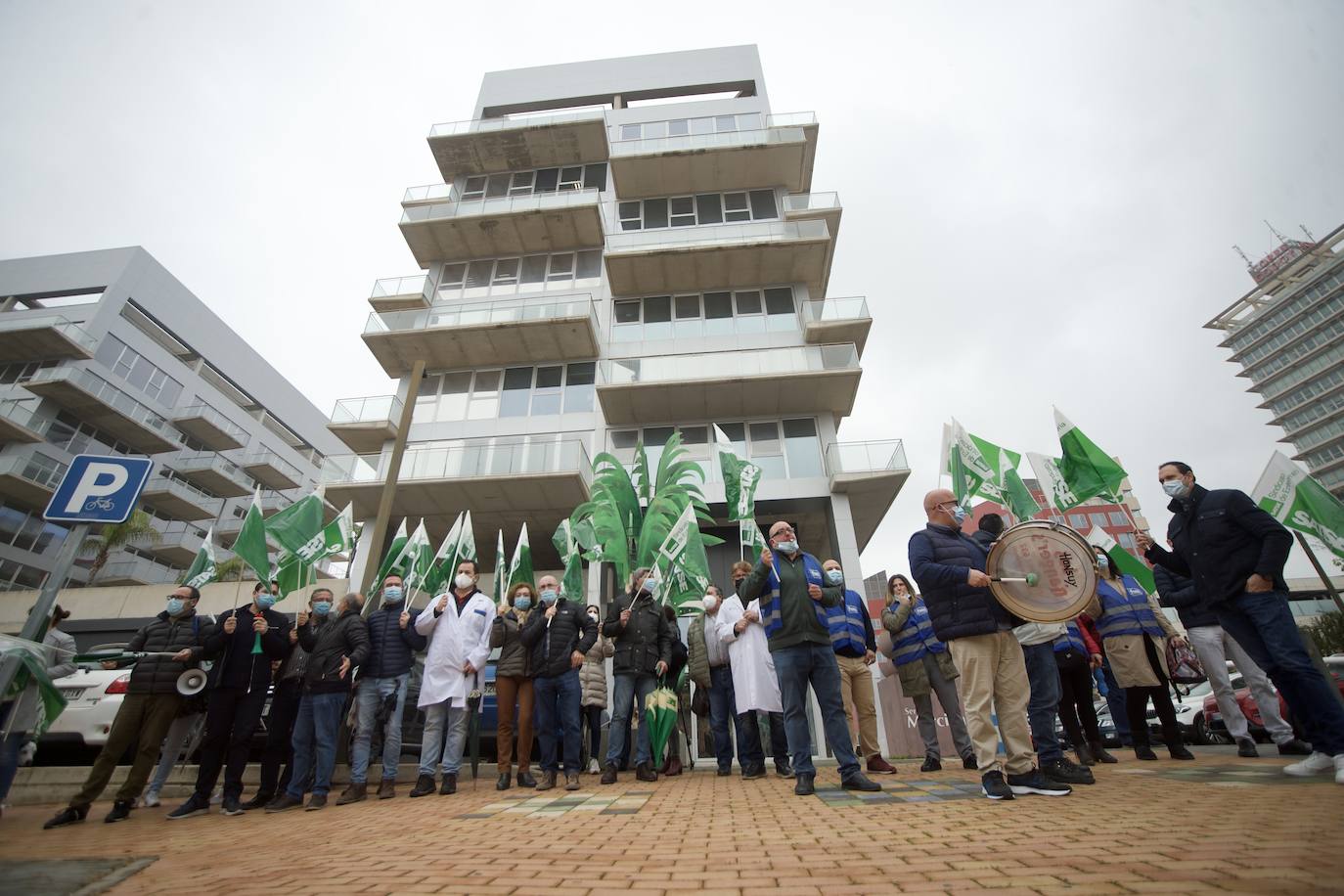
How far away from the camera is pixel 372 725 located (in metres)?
5.64

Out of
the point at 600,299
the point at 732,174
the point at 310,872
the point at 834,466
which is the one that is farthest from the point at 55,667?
the point at 732,174

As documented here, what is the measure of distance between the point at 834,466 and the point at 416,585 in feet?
33.4

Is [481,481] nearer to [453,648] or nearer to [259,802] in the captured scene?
[453,648]

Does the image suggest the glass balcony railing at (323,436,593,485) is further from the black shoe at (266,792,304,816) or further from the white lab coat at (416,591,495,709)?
the black shoe at (266,792,304,816)

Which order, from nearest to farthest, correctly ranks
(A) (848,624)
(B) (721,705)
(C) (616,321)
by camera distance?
(A) (848,624)
(B) (721,705)
(C) (616,321)

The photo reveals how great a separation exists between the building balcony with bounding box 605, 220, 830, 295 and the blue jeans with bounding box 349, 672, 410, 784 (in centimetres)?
1508

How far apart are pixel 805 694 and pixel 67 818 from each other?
5.63 meters

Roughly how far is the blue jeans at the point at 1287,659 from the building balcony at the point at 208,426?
42.5 metres

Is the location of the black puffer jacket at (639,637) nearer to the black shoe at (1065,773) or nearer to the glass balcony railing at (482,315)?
the black shoe at (1065,773)

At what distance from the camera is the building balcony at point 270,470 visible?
3628 centimetres

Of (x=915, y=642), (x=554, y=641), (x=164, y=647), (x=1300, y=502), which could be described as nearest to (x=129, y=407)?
(x=164, y=647)

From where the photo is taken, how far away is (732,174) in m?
21.0

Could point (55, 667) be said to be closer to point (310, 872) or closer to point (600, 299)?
point (310, 872)

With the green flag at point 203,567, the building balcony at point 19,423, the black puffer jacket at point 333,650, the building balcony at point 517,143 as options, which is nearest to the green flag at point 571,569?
the black puffer jacket at point 333,650
